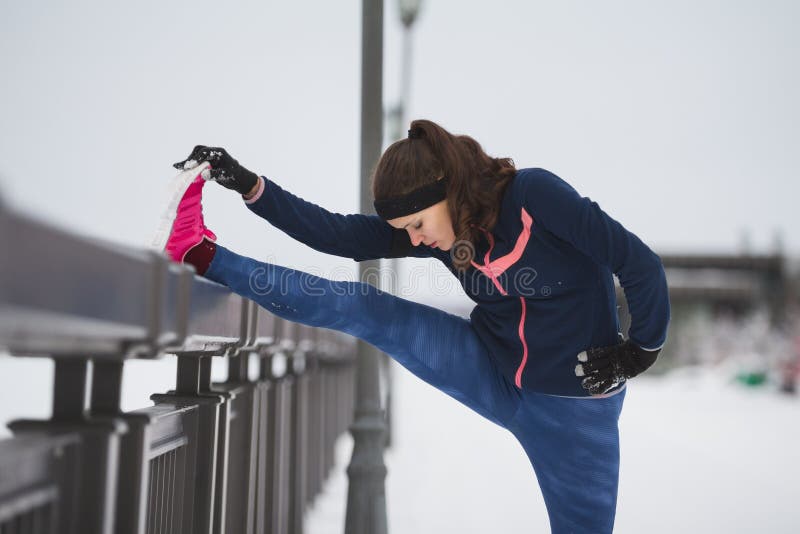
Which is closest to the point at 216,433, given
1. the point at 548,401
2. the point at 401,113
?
the point at 548,401

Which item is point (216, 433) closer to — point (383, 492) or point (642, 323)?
point (642, 323)

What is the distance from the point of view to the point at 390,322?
196 cm

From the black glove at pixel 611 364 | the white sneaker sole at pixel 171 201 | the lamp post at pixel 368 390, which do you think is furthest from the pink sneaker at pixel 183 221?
the lamp post at pixel 368 390

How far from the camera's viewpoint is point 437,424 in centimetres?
928

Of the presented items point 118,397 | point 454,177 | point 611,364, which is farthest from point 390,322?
point 118,397

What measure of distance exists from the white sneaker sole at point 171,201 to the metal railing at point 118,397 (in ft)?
0.62

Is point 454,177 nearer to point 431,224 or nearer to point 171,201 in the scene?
point 431,224

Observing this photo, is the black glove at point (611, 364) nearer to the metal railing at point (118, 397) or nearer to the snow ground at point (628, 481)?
the metal railing at point (118, 397)

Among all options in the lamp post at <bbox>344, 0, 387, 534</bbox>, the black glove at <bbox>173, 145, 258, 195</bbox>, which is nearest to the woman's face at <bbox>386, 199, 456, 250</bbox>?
the black glove at <bbox>173, 145, 258, 195</bbox>

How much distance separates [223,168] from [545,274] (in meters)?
0.90

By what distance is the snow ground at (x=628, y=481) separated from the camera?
12.1ft

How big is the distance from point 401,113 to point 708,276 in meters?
45.4

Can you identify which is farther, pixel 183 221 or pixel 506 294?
pixel 506 294

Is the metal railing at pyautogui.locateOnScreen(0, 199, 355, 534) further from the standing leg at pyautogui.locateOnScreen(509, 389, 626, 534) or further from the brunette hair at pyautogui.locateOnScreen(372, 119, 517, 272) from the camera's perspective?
the standing leg at pyautogui.locateOnScreen(509, 389, 626, 534)
